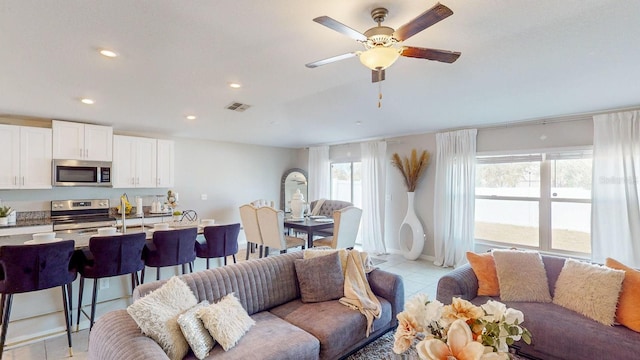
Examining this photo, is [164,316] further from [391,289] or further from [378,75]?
[378,75]

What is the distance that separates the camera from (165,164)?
5.54 metres

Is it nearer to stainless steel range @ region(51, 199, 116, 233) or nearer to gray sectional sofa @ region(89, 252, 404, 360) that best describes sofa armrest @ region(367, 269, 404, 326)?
gray sectional sofa @ region(89, 252, 404, 360)

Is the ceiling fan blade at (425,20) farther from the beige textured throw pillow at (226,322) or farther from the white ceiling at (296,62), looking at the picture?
the beige textured throw pillow at (226,322)

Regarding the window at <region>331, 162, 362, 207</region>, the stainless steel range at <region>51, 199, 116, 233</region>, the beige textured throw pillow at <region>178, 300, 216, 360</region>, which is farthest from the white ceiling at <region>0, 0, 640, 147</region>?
the window at <region>331, 162, 362, 207</region>

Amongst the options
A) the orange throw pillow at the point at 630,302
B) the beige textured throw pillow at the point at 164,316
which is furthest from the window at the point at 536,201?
the beige textured throw pillow at the point at 164,316

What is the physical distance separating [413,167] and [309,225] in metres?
2.34

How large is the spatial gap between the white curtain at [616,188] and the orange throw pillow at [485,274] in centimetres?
217

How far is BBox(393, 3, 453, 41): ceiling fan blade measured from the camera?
4.49ft

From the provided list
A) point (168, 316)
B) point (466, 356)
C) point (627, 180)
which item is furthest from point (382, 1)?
point (627, 180)

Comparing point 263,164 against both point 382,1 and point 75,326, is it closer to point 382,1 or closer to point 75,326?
point 75,326

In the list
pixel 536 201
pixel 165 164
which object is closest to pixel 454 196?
pixel 536 201

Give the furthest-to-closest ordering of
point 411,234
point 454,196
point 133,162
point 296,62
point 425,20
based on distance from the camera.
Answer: point 411,234 → point 133,162 → point 454,196 → point 296,62 → point 425,20

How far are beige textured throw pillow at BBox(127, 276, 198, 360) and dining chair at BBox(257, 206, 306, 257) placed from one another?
2437 mm

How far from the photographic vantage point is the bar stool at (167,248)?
9.73 feet
